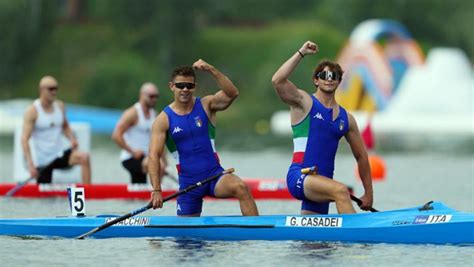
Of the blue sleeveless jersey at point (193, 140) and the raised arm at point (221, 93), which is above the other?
the raised arm at point (221, 93)

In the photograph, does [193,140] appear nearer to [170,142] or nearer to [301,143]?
[170,142]

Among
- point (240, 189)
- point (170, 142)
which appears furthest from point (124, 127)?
point (240, 189)

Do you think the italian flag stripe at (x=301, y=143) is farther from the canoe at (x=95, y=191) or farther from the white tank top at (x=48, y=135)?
the white tank top at (x=48, y=135)

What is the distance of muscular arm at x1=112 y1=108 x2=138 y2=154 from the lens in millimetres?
21594

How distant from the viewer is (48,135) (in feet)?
71.5

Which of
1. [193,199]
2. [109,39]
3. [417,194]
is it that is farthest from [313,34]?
[193,199]

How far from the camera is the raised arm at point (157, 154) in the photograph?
15.2 m

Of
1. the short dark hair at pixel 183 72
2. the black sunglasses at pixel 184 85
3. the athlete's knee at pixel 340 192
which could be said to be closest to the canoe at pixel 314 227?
the athlete's knee at pixel 340 192

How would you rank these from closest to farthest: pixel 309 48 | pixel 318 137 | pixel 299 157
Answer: pixel 309 48, pixel 318 137, pixel 299 157

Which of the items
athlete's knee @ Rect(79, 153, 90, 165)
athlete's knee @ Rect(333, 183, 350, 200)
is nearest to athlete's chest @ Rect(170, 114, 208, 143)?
athlete's knee @ Rect(333, 183, 350, 200)

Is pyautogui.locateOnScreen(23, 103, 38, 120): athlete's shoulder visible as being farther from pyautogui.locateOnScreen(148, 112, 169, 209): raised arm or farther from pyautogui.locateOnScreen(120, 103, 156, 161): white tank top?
pyautogui.locateOnScreen(148, 112, 169, 209): raised arm

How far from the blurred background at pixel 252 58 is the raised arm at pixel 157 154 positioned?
80.9ft

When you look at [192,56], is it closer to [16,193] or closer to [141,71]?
[141,71]

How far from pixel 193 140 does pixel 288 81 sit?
147cm
